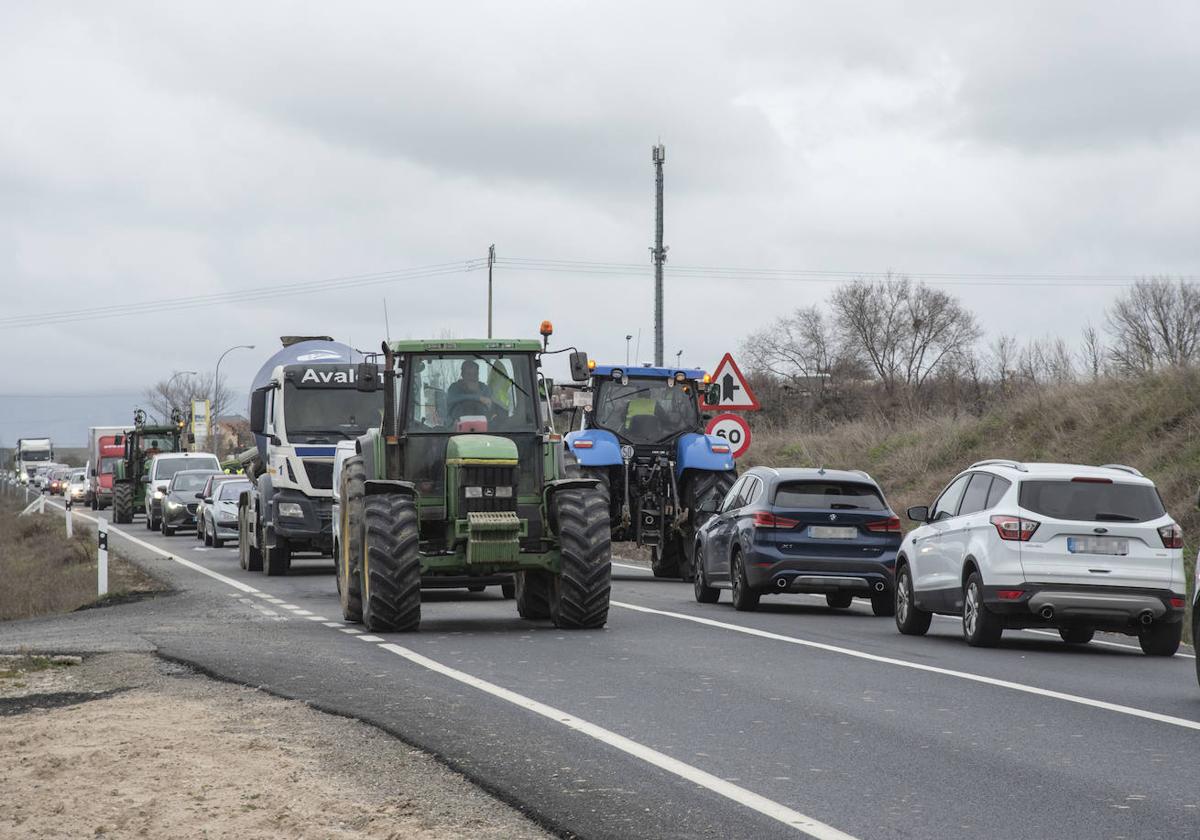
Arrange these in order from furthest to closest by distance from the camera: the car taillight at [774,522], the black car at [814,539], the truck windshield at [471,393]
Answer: the car taillight at [774,522] → the black car at [814,539] → the truck windshield at [471,393]

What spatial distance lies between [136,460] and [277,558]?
1265 inches

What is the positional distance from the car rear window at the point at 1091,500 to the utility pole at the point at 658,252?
22.2 metres

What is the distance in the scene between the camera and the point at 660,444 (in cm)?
2502

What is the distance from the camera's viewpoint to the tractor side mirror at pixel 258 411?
27.4 m

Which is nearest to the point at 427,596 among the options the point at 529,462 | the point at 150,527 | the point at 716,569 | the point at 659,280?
the point at 716,569

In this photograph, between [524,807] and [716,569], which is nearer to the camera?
[524,807]

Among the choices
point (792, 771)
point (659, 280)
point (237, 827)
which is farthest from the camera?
point (659, 280)

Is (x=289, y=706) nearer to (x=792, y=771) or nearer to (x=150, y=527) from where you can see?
(x=792, y=771)

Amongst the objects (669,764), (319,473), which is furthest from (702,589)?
(669,764)

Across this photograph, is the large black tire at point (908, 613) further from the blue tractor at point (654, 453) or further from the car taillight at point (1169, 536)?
the blue tractor at point (654, 453)

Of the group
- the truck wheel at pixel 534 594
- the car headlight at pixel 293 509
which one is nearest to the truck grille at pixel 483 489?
the truck wheel at pixel 534 594

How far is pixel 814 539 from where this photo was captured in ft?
63.7

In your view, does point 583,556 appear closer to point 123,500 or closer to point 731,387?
point 731,387

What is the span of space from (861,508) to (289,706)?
32.8ft
